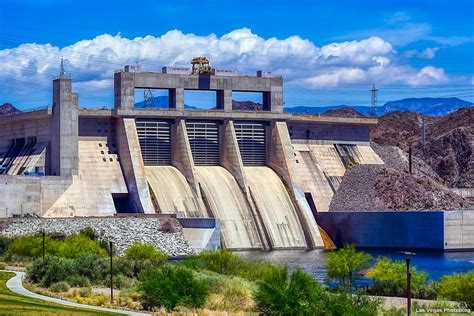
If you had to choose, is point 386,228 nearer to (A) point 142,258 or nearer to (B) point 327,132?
(B) point 327,132

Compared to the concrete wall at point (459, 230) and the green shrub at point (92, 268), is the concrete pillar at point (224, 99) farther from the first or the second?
the green shrub at point (92, 268)

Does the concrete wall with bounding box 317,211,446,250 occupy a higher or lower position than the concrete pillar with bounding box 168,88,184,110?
lower

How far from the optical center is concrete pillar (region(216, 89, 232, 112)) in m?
108

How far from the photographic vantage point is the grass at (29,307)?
157ft

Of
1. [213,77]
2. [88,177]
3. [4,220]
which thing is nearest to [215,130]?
[213,77]

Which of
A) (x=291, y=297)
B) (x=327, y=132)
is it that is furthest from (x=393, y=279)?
(x=327, y=132)

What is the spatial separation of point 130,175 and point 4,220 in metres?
14.5

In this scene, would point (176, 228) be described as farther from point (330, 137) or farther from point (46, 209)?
point (330, 137)

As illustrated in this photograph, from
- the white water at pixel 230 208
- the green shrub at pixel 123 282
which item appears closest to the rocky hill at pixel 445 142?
the white water at pixel 230 208

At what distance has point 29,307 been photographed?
49938 mm

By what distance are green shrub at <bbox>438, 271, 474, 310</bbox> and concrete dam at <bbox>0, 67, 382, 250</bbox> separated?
4327 centimetres

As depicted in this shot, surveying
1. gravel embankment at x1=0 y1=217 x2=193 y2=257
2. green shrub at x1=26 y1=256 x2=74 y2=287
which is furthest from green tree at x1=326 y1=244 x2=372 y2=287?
gravel embankment at x1=0 y1=217 x2=193 y2=257

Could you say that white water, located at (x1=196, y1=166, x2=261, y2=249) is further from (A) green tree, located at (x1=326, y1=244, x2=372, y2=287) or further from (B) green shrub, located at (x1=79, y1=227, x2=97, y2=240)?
(A) green tree, located at (x1=326, y1=244, x2=372, y2=287)

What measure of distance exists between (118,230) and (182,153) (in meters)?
15.1
